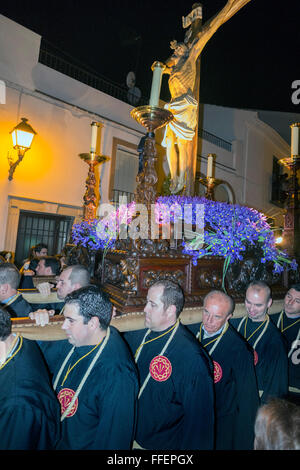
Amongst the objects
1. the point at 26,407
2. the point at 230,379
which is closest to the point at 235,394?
the point at 230,379

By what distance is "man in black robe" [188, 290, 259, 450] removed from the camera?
224 cm

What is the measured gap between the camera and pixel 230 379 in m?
2.38

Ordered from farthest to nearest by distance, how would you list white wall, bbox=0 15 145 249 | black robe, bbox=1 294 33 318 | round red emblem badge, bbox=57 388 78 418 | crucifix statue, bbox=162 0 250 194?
1. white wall, bbox=0 15 145 249
2. crucifix statue, bbox=162 0 250 194
3. black robe, bbox=1 294 33 318
4. round red emblem badge, bbox=57 388 78 418

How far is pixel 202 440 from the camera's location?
188 cm

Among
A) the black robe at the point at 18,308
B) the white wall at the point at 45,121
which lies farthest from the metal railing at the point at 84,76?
the black robe at the point at 18,308

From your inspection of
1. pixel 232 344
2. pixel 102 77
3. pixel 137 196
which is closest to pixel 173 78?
pixel 137 196

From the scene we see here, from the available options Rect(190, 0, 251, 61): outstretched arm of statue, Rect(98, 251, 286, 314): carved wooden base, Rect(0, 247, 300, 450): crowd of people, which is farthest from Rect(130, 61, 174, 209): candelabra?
Rect(190, 0, 251, 61): outstretched arm of statue

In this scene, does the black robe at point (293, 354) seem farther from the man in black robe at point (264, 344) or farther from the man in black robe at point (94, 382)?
the man in black robe at point (94, 382)

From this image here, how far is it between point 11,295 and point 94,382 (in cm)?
150

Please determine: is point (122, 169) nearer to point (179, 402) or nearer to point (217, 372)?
point (217, 372)

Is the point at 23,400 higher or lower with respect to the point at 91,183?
lower

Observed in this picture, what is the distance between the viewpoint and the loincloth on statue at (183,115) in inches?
155

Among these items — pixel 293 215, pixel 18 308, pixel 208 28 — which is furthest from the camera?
pixel 208 28

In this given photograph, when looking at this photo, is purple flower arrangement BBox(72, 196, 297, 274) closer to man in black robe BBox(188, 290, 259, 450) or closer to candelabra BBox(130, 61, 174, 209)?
candelabra BBox(130, 61, 174, 209)
